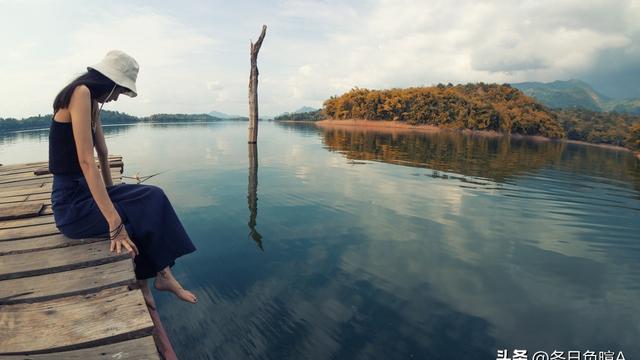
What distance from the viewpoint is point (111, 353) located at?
189 cm

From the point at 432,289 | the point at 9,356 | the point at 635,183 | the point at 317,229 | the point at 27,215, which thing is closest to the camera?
the point at 9,356

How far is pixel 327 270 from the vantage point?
18.1 feet

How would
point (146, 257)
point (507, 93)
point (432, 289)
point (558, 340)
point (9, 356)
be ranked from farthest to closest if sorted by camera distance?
point (507, 93) < point (432, 289) < point (558, 340) < point (146, 257) < point (9, 356)

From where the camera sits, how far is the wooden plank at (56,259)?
2791 millimetres

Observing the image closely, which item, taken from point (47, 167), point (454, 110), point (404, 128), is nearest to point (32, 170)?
point (47, 167)

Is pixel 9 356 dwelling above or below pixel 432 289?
above

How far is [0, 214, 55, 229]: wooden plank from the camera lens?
4152mm

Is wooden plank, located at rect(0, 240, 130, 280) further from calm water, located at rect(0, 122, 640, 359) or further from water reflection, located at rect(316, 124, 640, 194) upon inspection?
water reflection, located at rect(316, 124, 640, 194)

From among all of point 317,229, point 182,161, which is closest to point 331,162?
point 182,161

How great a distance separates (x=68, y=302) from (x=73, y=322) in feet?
1.01

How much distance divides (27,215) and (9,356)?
3.61 m

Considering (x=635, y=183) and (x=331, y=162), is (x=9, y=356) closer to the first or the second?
(x=331, y=162)

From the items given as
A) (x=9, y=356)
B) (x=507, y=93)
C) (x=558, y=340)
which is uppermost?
(x=507, y=93)

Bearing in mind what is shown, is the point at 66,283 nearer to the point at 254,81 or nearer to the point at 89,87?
the point at 89,87
